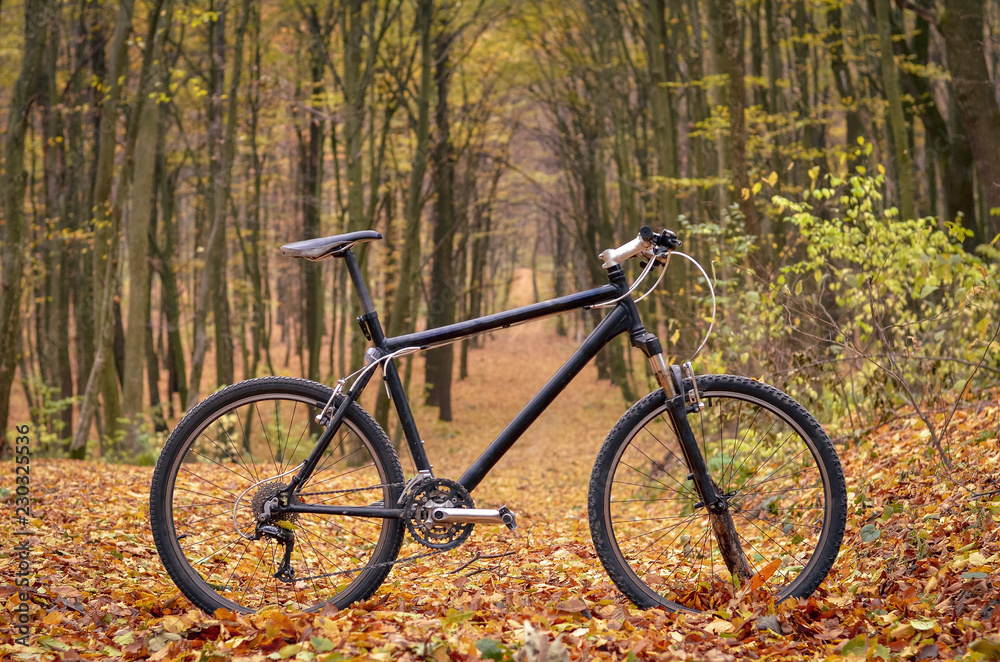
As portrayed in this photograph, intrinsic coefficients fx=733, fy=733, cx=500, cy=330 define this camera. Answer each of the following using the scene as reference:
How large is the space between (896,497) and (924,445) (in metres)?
0.76

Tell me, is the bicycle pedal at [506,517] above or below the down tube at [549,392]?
below

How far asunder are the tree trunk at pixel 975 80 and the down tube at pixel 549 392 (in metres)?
6.89

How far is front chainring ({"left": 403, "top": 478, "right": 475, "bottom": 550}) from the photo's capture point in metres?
2.90

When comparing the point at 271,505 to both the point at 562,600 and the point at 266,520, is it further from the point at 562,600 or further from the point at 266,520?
the point at 562,600

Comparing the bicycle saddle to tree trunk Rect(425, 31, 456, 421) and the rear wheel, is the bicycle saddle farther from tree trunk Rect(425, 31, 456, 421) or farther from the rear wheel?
tree trunk Rect(425, 31, 456, 421)

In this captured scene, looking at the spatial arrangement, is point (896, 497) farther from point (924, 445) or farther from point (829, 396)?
point (829, 396)

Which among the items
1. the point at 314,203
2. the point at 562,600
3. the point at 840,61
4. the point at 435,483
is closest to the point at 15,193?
the point at 314,203

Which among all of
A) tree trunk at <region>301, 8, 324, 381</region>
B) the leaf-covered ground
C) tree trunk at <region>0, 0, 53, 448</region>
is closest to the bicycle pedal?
the leaf-covered ground

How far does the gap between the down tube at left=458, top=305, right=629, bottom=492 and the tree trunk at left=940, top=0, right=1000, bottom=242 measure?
6891mm

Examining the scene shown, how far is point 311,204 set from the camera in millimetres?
16453

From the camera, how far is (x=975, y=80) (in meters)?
7.86

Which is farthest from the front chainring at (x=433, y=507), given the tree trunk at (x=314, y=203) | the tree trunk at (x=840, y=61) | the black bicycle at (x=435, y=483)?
the tree trunk at (x=840, y=61)

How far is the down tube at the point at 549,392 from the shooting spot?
2.96 meters

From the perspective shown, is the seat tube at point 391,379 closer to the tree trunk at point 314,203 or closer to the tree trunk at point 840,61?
the tree trunk at point 314,203
